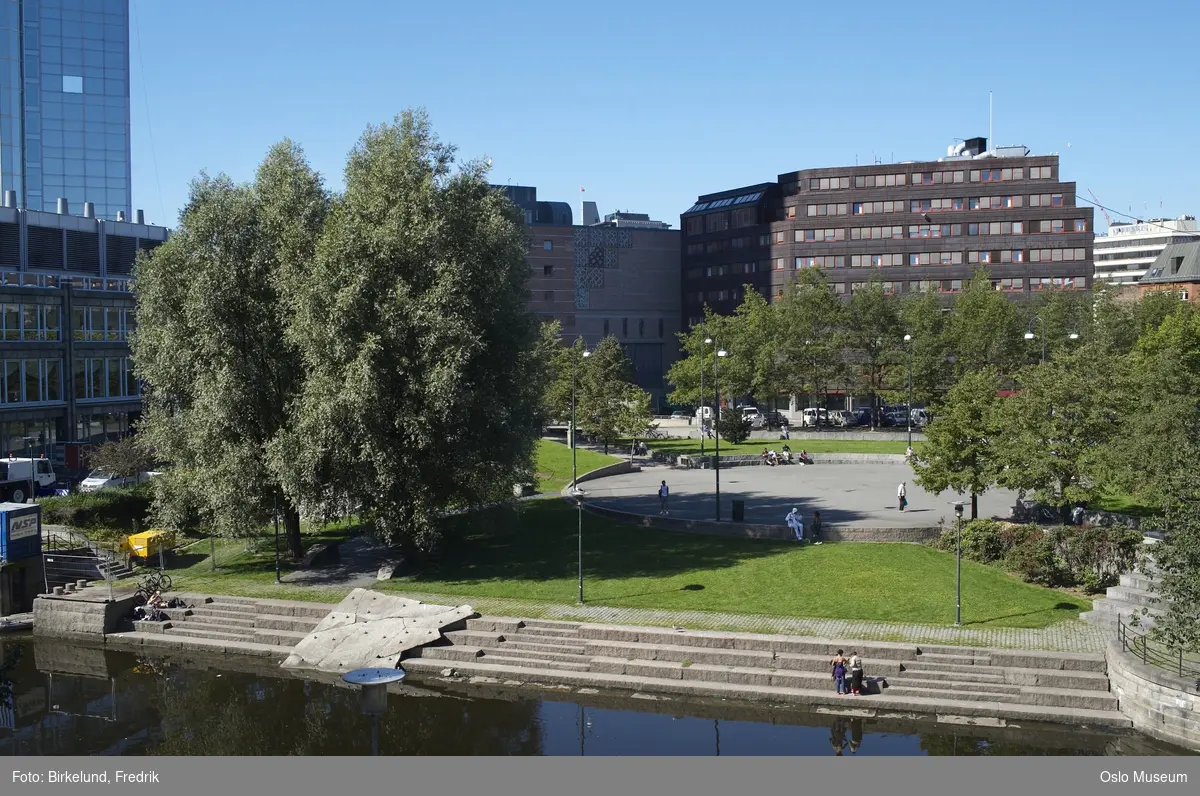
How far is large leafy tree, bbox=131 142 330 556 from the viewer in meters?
38.6

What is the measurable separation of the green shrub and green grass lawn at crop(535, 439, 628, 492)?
26.3m

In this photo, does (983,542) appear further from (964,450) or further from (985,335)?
(985,335)

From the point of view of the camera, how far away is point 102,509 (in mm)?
47312

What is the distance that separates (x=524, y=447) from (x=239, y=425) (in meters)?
10.4

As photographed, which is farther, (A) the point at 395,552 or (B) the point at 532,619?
(A) the point at 395,552

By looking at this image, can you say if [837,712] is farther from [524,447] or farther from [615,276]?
[615,276]

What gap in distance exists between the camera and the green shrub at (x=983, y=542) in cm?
3797

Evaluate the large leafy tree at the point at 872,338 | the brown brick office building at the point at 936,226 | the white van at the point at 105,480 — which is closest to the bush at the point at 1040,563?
the white van at the point at 105,480

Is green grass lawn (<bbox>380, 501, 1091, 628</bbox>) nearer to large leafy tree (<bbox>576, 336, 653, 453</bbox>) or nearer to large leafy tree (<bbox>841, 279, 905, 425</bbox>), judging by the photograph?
large leafy tree (<bbox>576, 336, 653, 453</bbox>)

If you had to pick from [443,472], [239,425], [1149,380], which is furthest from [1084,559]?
[239,425]

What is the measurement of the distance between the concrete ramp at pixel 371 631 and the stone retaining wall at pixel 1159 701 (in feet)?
→ 60.8

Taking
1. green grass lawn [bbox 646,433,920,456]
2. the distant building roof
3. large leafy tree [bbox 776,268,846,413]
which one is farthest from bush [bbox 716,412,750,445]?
the distant building roof

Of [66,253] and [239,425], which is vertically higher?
[66,253]

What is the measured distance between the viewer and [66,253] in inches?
2874
